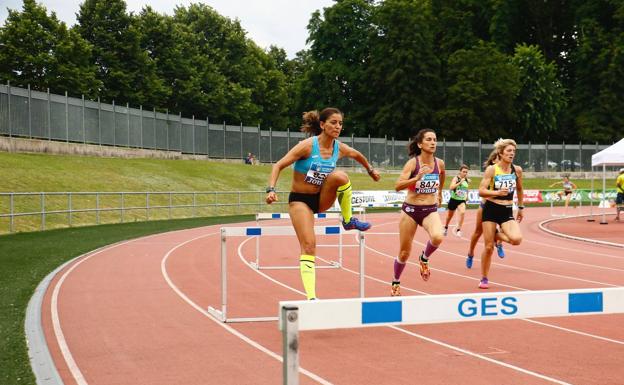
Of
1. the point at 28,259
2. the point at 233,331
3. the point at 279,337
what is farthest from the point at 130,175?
the point at 279,337

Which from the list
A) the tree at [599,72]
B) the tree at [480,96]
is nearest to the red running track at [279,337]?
the tree at [480,96]

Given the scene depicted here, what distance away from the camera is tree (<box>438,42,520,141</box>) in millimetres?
67750

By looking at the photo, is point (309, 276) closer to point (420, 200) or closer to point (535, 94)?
point (420, 200)

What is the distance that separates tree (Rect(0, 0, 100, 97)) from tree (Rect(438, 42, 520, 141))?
30.7m

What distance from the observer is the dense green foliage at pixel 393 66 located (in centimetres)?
6353

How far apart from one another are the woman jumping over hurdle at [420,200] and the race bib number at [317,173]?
7.17 ft

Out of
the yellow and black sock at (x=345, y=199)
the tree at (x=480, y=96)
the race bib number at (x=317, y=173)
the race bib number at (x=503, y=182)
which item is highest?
the tree at (x=480, y=96)

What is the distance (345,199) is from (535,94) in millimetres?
65091

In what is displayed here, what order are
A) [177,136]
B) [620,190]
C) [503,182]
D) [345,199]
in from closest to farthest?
[345,199] < [503,182] < [620,190] < [177,136]

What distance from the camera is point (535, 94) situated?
70.4 meters

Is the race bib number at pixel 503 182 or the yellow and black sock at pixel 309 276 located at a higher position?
the race bib number at pixel 503 182

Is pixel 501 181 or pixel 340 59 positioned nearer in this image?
pixel 501 181

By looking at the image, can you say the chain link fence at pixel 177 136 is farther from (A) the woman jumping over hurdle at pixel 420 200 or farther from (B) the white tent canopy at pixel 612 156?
(A) the woman jumping over hurdle at pixel 420 200

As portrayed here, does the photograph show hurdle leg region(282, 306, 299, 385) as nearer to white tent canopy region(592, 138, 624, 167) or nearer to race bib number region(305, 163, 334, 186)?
race bib number region(305, 163, 334, 186)
